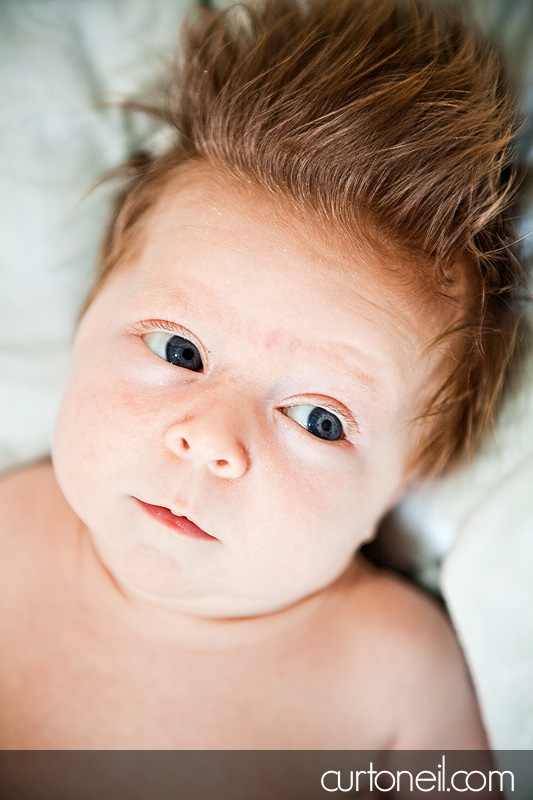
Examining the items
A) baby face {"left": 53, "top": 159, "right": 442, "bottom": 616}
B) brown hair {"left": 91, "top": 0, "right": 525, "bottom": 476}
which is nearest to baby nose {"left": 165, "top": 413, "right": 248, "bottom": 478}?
baby face {"left": 53, "top": 159, "right": 442, "bottom": 616}

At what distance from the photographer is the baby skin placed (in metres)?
0.86

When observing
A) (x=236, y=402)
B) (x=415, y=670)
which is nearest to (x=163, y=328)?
(x=236, y=402)

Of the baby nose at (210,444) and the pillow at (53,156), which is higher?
the pillow at (53,156)

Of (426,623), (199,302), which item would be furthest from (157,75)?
(426,623)

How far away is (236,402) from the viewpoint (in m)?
0.85

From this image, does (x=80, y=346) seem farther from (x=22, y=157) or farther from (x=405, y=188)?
(x=405, y=188)

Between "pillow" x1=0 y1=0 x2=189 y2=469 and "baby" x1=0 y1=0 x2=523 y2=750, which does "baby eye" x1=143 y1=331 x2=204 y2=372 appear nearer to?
"baby" x1=0 y1=0 x2=523 y2=750

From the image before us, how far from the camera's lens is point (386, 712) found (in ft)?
3.44

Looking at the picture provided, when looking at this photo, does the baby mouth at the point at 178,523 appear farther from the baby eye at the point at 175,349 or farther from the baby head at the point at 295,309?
the baby eye at the point at 175,349

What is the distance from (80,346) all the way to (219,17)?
505mm

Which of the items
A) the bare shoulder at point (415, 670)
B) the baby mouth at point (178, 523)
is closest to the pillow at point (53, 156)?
the baby mouth at point (178, 523)

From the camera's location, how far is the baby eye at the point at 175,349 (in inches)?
35.7

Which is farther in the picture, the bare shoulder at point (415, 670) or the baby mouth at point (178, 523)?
the bare shoulder at point (415, 670)

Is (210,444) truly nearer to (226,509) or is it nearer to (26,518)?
(226,509)
